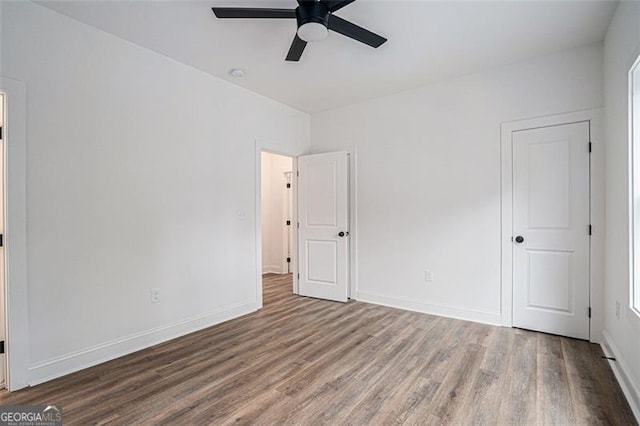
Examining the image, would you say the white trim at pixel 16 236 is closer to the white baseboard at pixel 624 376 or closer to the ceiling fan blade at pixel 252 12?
the ceiling fan blade at pixel 252 12

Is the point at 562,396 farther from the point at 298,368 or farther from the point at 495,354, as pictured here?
the point at 298,368

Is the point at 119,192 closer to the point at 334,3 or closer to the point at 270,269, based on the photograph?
the point at 334,3

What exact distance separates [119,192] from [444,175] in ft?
10.9

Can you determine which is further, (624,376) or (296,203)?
(296,203)

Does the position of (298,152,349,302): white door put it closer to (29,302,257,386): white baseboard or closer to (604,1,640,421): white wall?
(29,302,257,386): white baseboard

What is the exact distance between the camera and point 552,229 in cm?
310

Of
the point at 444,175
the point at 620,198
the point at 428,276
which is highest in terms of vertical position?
the point at 444,175

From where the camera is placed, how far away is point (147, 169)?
2945 millimetres

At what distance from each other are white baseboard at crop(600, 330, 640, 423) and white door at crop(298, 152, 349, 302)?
267 centimetres

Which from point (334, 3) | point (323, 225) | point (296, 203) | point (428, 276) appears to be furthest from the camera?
point (296, 203)

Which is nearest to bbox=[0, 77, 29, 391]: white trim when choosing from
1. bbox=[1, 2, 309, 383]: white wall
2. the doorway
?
bbox=[1, 2, 309, 383]: white wall

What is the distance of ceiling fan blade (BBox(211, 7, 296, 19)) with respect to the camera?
6.71ft

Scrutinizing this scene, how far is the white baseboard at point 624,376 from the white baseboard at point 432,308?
0.90 meters
